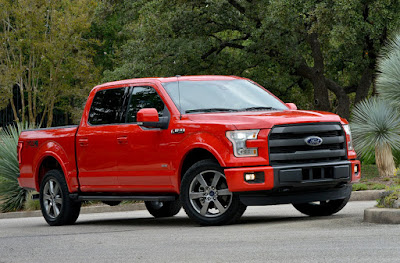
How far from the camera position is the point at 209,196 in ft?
34.9

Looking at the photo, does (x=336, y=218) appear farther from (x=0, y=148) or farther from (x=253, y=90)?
(x=0, y=148)

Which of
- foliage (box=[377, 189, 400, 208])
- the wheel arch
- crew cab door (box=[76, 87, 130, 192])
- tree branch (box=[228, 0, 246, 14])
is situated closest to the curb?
the wheel arch

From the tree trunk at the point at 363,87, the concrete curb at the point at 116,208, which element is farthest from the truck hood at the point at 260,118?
the tree trunk at the point at 363,87

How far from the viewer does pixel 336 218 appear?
11203mm

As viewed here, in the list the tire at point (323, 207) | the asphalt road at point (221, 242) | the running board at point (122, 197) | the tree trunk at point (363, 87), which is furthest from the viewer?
the tree trunk at point (363, 87)

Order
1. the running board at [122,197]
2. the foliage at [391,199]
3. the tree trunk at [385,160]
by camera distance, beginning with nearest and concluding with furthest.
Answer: the foliage at [391,199] → the running board at [122,197] → the tree trunk at [385,160]

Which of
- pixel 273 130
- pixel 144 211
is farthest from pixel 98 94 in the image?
pixel 144 211

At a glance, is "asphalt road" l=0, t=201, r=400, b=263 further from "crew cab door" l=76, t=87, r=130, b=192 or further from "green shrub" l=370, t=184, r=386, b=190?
"green shrub" l=370, t=184, r=386, b=190

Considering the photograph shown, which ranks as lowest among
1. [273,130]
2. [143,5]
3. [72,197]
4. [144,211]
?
[144,211]

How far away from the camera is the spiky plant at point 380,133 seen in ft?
64.6

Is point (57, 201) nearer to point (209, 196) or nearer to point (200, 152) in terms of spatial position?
point (200, 152)

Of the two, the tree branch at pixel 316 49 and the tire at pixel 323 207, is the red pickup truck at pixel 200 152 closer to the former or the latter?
the tire at pixel 323 207

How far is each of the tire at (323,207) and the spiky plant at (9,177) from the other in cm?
928

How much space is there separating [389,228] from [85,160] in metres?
5.01
